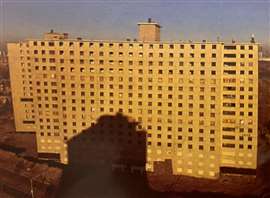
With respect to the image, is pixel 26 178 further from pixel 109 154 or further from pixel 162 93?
pixel 162 93

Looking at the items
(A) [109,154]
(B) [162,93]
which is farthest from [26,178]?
(B) [162,93]

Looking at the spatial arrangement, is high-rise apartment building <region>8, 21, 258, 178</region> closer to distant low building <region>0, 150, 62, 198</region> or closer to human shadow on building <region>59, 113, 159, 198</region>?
human shadow on building <region>59, 113, 159, 198</region>

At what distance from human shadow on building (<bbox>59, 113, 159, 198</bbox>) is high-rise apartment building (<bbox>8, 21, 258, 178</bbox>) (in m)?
0.50

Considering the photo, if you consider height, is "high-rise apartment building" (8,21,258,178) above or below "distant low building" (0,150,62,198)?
above

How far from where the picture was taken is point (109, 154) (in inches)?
916

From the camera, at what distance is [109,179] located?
22188mm

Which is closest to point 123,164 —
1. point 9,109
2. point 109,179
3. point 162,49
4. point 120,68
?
point 109,179

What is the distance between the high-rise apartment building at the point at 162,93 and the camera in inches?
827

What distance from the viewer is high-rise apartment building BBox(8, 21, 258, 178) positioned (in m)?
21.0

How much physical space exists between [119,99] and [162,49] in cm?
420

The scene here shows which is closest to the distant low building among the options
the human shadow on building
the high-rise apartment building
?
the human shadow on building

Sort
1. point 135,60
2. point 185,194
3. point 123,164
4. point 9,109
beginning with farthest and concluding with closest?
point 9,109
point 123,164
point 135,60
point 185,194

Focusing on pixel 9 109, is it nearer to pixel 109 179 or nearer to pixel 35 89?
pixel 35 89

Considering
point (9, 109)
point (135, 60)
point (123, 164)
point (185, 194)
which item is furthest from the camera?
point (9, 109)
